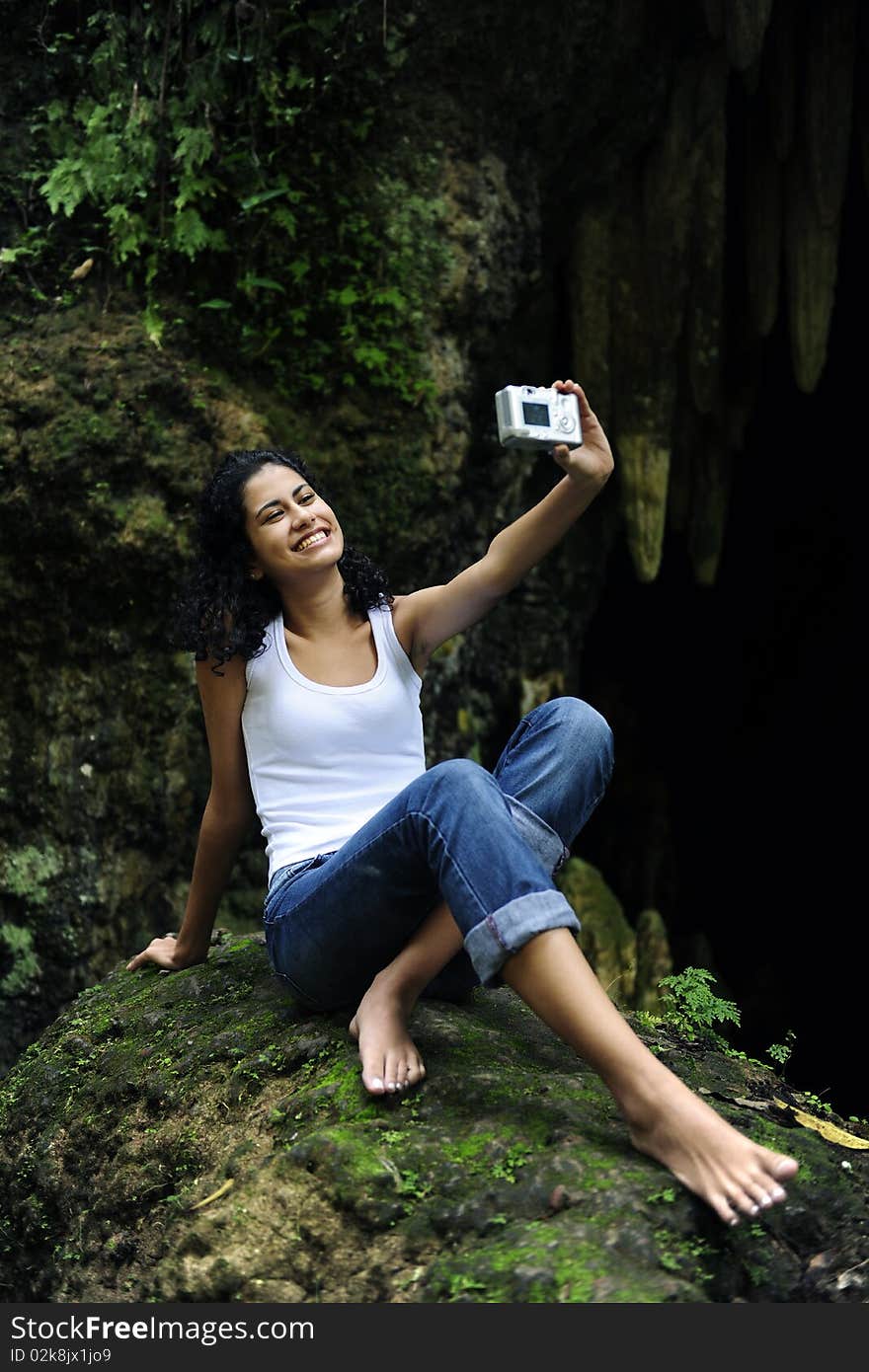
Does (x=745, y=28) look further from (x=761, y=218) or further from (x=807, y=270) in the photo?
(x=807, y=270)

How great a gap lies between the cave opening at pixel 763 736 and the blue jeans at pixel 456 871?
235 inches

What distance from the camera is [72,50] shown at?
455cm

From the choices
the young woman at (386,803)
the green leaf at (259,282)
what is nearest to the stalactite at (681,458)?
the green leaf at (259,282)

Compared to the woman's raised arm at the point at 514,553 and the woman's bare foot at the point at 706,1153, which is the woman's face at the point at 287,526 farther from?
the woman's bare foot at the point at 706,1153

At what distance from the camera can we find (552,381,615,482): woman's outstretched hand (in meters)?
2.62

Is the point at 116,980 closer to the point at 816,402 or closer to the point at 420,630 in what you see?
the point at 420,630

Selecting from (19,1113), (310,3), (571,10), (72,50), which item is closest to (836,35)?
(571,10)

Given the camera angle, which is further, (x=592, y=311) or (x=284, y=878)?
(x=592, y=311)

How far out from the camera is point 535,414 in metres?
2.57

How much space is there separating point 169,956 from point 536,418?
1640 millimetres

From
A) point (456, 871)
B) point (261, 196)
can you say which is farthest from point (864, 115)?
point (456, 871)

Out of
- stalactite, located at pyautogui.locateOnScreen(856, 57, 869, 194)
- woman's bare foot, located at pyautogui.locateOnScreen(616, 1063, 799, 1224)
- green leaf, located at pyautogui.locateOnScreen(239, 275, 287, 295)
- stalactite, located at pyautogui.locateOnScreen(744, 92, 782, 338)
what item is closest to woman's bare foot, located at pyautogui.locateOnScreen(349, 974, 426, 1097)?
woman's bare foot, located at pyautogui.locateOnScreen(616, 1063, 799, 1224)

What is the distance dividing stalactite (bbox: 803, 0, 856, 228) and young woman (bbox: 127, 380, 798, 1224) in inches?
154

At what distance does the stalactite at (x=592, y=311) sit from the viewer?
6027 millimetres
